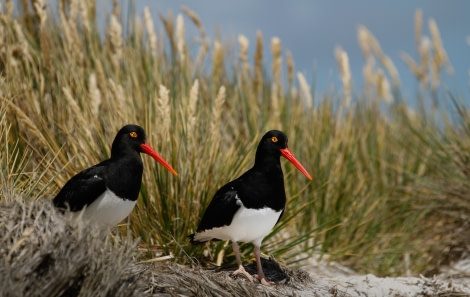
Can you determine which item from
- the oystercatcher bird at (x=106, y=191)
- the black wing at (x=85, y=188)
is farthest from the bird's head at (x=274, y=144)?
the black wing at (x=85, y=188)

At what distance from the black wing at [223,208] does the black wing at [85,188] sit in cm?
71

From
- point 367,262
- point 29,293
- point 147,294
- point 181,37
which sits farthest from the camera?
point 181,37

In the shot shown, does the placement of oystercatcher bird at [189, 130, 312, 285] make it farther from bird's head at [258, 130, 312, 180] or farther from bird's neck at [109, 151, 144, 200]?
bird's neck at [109, 151, 144, 200]

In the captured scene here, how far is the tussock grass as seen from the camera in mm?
→ 5992

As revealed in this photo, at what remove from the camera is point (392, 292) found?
5680mm

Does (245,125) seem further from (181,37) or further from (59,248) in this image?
(59,248)

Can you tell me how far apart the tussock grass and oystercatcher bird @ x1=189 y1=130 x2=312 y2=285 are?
60 cm

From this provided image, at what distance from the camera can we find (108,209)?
469 cm

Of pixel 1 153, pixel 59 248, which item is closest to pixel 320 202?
pixel 1 153

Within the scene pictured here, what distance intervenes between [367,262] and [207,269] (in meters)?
2.33

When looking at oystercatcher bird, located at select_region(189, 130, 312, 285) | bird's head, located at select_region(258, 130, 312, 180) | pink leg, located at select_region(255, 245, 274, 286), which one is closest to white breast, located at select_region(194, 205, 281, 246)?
oystercatcher bird, located at select_region(189, 130, 312, 285)

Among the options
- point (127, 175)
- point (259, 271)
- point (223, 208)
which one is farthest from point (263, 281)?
point (127, 175)

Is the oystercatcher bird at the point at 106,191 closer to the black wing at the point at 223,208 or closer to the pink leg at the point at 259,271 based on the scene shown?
the black wing at the point at 223,208

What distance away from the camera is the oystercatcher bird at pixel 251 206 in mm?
4930
